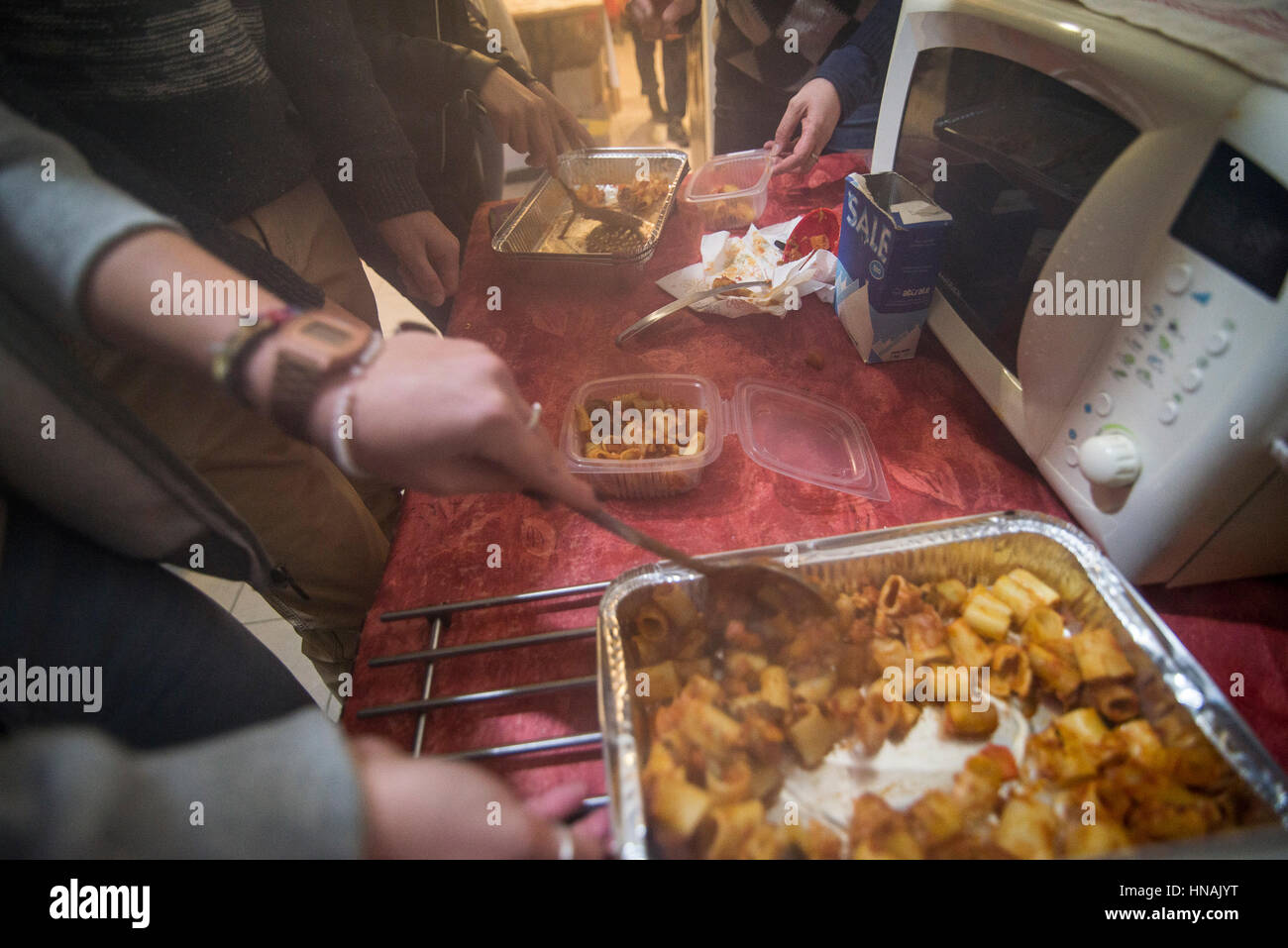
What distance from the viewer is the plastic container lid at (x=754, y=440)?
0.91 m

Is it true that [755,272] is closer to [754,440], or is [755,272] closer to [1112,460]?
[754,440]

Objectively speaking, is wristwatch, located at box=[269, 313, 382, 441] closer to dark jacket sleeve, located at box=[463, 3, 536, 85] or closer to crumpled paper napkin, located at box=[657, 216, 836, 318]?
crumpled paper napkin, located at box=[657, 216, 836, 318]

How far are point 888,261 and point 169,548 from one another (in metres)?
1.17

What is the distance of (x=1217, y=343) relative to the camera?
0.57 meters

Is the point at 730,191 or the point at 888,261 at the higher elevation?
the point at 730,191

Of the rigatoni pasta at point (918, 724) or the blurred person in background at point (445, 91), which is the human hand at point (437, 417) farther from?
the blurred person in background at point (445, 91)

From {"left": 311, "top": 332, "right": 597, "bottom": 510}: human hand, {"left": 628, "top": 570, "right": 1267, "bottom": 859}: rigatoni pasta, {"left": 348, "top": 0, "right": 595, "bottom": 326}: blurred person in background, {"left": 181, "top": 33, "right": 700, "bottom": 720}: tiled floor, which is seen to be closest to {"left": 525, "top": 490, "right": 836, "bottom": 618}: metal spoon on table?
{"left": 628, "top": 570, "right": 1267, "bottom": 859}: rigatoni pasta

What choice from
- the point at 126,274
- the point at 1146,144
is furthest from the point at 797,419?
the point at 126,274

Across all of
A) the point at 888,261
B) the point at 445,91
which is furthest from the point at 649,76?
the point at 888,261

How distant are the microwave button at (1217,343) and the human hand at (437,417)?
673 millimetres

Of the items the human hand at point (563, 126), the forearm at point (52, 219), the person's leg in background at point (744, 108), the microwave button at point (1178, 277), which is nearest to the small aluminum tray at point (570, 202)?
the human hand at point (563, 126)

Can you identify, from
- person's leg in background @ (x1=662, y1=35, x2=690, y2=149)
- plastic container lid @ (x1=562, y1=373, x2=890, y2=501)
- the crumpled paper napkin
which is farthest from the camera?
person's leg in background @ (x1=662, y1=35, x2=690, y2=149)

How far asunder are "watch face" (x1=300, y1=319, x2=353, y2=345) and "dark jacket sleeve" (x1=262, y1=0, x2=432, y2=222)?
87 cm

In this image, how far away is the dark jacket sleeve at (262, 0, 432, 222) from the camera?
1.14 metres
